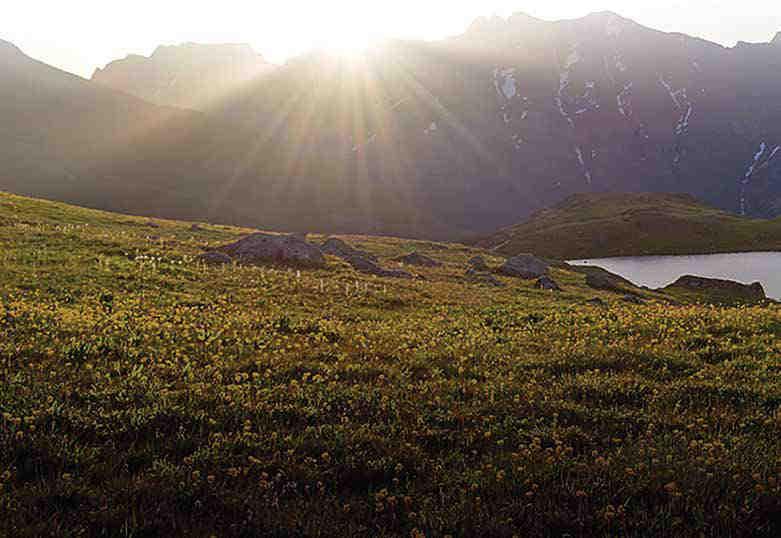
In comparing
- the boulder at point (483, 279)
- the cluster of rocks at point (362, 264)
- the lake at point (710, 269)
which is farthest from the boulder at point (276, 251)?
the lake at point (710, 269)

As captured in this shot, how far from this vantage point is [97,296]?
59.7ft

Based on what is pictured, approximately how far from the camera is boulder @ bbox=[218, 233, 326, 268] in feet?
124

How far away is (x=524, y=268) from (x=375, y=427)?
52.8 meters

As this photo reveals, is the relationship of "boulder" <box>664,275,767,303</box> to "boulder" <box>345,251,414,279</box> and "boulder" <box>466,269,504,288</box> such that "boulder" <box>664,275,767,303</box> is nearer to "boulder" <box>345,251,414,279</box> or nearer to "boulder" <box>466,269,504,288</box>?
"boulder" <box>466,269,504,288</box>

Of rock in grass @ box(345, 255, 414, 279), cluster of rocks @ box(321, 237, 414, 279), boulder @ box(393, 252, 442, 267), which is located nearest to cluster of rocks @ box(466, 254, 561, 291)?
boulder @ box(393, 252, 442, 267)

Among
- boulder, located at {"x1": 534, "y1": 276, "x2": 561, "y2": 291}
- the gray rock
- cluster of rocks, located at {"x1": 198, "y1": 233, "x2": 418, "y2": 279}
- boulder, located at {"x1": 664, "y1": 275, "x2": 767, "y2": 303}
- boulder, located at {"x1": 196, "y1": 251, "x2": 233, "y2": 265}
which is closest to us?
boulder, located at {"x1": 196, "y1": 251, "x2": 233, "y2": 265}

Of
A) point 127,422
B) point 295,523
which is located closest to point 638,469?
point 295,523

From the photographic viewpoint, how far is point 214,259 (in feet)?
109

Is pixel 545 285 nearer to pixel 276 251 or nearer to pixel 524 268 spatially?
pixel 524 268

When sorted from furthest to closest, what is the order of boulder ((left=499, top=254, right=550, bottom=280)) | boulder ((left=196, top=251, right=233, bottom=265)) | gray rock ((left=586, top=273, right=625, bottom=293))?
gray rock ((left=586, top=273, right=625, bottom=293)), boulder ((left=499, top=254, right=550, bottom=280)), boulder ((left=196, top=251, right=233, bottom=265))

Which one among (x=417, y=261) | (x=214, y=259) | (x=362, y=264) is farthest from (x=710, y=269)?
(x=214, y=259)

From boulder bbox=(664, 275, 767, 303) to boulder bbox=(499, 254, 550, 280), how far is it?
29.9m

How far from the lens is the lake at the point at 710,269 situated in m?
100

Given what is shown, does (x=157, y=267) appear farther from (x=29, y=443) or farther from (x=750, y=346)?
(x=750, y=346)
